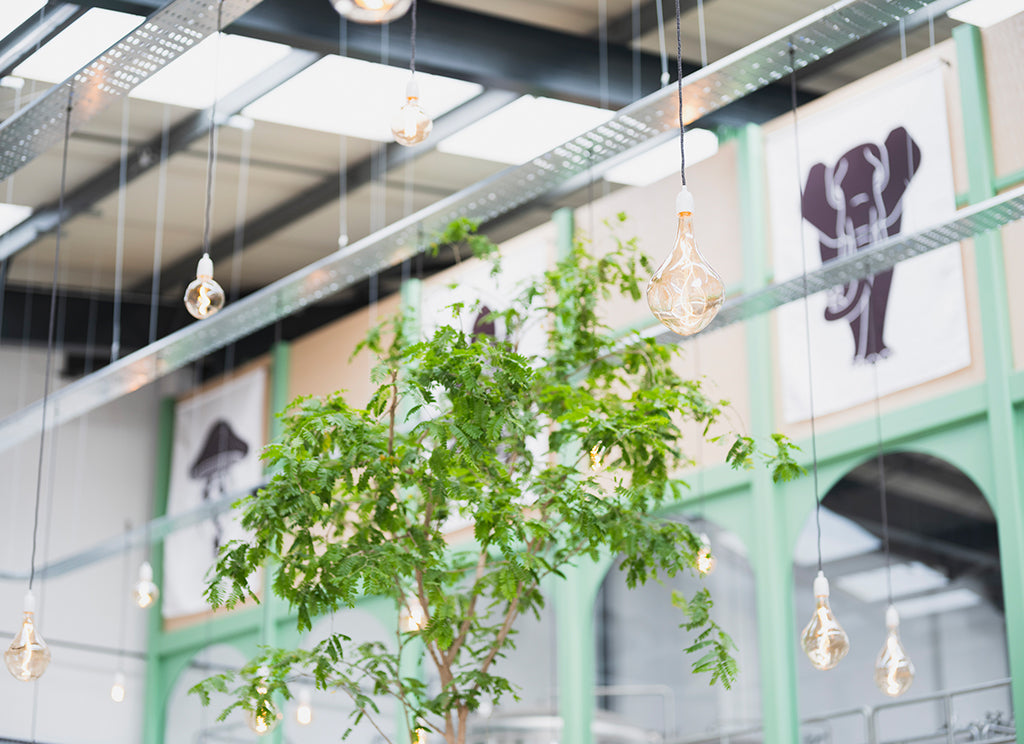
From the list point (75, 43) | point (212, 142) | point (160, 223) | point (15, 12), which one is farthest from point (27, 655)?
point (160, 223)

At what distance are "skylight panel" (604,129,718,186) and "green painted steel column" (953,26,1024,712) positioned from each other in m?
2.51

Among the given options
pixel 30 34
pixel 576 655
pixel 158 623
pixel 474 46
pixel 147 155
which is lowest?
pixel 576 655

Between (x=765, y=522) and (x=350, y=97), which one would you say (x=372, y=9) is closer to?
(x=765, y=522)

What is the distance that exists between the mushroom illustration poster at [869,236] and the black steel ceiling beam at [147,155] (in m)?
3.60

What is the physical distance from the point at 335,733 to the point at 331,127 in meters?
7.19

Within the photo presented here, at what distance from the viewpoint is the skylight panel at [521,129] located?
1134 centimetres

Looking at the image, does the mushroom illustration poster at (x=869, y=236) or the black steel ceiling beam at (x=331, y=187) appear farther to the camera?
Answer: the black steel ceiling beam at (x=331, y=187)

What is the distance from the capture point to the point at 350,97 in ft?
37.3

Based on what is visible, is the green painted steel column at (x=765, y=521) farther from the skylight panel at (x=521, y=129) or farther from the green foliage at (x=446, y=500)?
the green foliage at (x=446, y=500)

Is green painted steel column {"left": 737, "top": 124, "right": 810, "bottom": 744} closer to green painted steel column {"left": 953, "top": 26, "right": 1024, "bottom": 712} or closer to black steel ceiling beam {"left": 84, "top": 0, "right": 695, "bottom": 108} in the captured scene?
black steel ceiling beam {"left": 84, "top": 0, "right": 695, "bottom": 108}

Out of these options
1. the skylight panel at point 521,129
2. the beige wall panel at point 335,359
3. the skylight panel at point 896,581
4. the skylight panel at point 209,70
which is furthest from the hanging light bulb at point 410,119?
the skylight panel at point 896,581

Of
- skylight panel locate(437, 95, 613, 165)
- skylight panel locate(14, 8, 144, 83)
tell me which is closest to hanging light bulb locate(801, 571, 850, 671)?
skylight panel locate(437, 95, 613, 165)

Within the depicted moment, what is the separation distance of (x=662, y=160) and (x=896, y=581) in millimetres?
6018

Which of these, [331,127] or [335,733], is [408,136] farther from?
[335,733]
